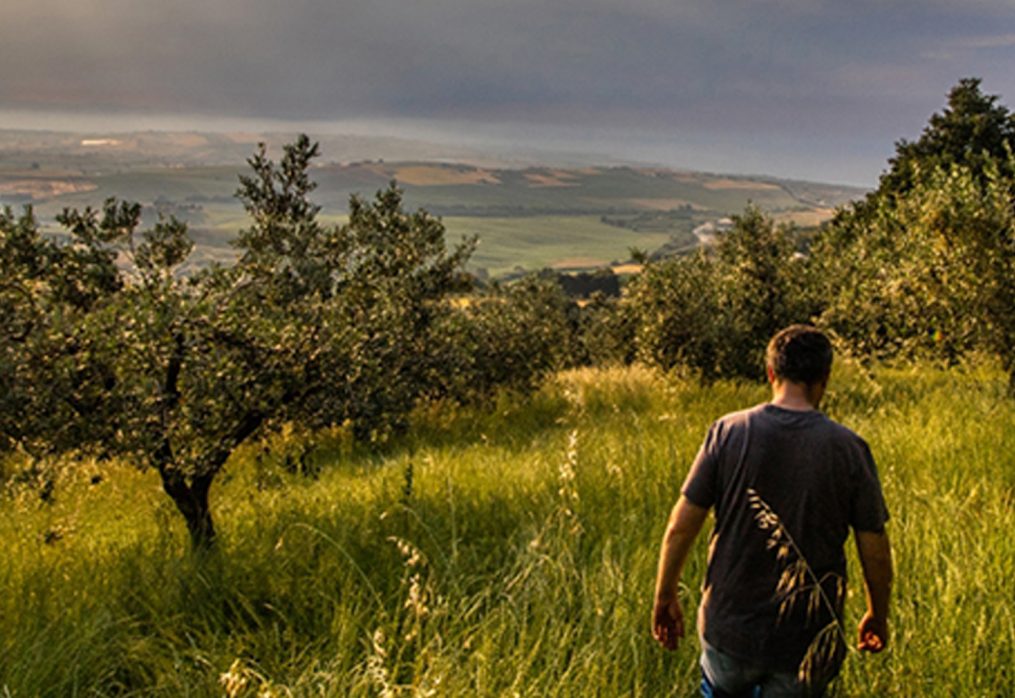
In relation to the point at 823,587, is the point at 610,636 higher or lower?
lower

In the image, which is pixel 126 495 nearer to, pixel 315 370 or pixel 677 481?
pixel 315 370

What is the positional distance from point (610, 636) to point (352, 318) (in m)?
5.43

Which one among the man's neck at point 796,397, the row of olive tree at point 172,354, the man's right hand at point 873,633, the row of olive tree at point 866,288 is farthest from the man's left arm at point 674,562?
the row of olive tree at point 866,288

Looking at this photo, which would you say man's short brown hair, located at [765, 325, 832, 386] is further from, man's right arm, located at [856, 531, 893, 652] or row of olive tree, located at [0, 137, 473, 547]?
row of olive tree, located at [0, 137, 473, 547]

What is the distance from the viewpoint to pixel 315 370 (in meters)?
7.30

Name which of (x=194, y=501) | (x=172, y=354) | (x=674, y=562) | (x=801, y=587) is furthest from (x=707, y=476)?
(x=194, y=501)

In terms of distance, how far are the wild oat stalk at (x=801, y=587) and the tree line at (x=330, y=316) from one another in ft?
16.2

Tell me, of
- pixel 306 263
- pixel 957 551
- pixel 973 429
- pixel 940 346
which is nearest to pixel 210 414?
pixel 306 263

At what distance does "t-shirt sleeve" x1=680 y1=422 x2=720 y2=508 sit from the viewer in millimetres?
3430

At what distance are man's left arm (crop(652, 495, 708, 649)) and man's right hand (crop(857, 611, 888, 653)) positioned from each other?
3.03 feet

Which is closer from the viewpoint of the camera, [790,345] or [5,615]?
[790,345]

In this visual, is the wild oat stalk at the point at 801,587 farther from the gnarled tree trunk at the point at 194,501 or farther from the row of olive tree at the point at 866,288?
the row of olive tree at the point at 866,288

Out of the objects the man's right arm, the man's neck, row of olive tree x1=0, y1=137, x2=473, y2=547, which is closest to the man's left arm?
the man's neck

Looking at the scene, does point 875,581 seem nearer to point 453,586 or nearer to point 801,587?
point 801,587
